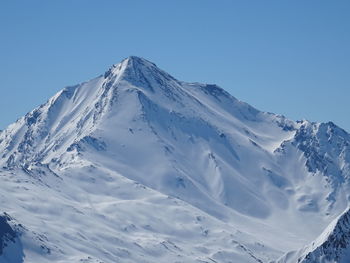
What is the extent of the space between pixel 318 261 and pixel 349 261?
7.01 meters

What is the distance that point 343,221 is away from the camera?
198250 mm

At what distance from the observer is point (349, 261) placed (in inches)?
7603

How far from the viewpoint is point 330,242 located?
196m

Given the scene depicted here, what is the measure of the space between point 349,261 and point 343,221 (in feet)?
32.0

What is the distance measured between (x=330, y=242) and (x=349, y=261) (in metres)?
6.04

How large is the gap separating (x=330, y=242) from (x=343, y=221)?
6026mm

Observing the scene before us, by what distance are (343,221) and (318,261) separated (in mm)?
10856

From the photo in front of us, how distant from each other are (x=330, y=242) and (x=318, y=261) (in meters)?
5.04

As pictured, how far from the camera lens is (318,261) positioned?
196000mm
